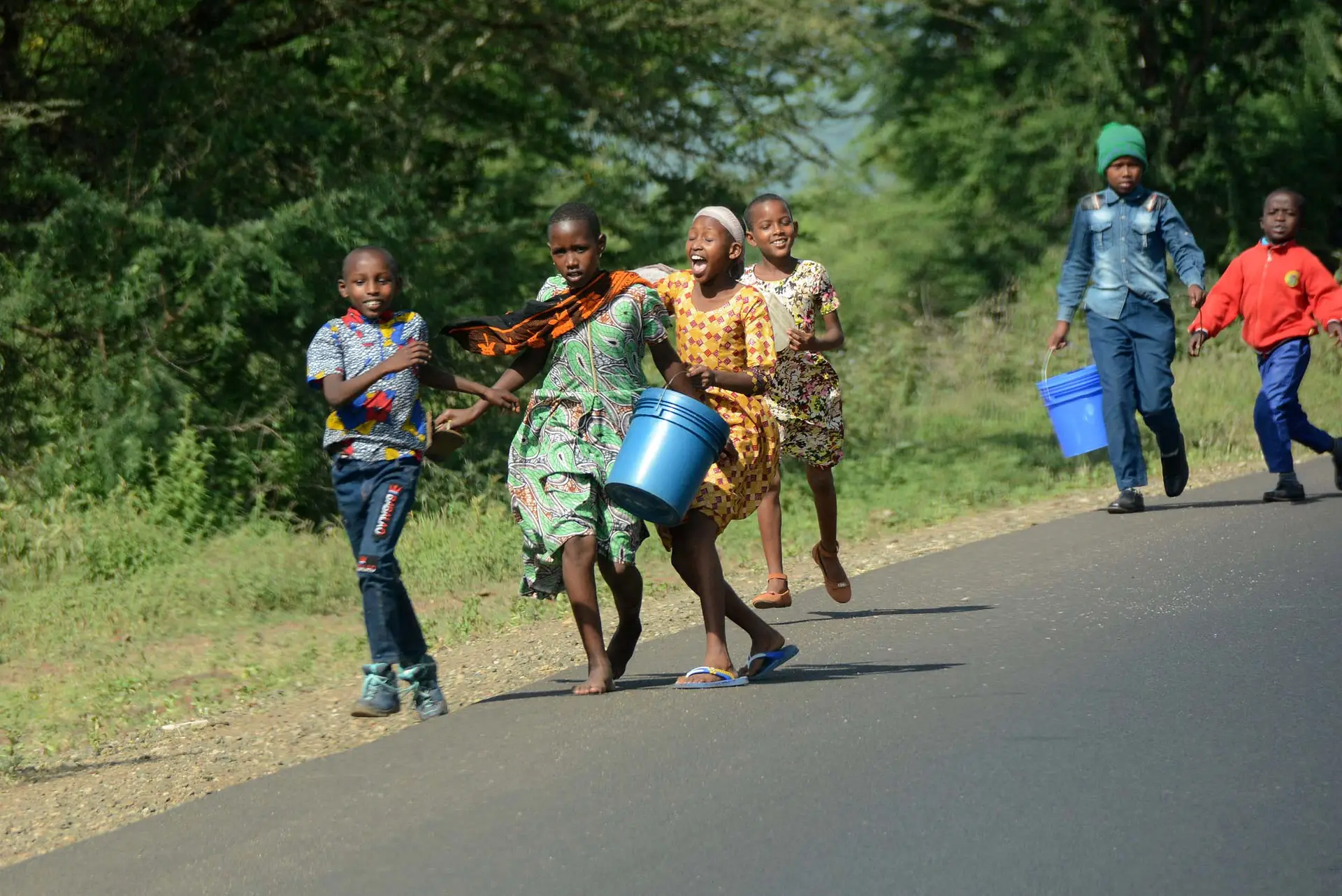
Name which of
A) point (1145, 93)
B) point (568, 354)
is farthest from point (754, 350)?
point (1145, 93)

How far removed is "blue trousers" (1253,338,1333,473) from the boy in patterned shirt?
6098mm

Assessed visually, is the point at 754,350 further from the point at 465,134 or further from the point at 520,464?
the point at 465,134

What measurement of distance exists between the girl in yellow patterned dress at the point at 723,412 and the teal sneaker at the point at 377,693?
109 centimetres

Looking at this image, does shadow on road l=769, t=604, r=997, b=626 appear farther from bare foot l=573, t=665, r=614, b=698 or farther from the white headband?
the white headband

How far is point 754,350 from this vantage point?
7180 mm

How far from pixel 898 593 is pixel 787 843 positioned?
14.4ft

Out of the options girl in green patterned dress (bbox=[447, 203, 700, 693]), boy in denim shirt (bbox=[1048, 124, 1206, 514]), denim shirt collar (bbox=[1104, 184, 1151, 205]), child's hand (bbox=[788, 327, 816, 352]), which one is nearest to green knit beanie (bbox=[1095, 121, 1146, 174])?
boy in denim shirt (bbox=[1048, 124, 1206, 514])

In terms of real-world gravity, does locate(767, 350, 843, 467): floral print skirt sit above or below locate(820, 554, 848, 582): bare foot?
above

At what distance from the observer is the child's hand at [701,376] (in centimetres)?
668

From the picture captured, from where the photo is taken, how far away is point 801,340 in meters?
8.12

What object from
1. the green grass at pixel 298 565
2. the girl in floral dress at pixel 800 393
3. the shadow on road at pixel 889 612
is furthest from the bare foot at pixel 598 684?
the green grass at pixel 298 565

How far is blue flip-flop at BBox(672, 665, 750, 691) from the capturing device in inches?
270

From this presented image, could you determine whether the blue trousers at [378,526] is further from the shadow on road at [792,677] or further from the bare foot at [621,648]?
the bare foot at [621,648]

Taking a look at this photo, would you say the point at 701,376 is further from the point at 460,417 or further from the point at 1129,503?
the point at 1129,503
